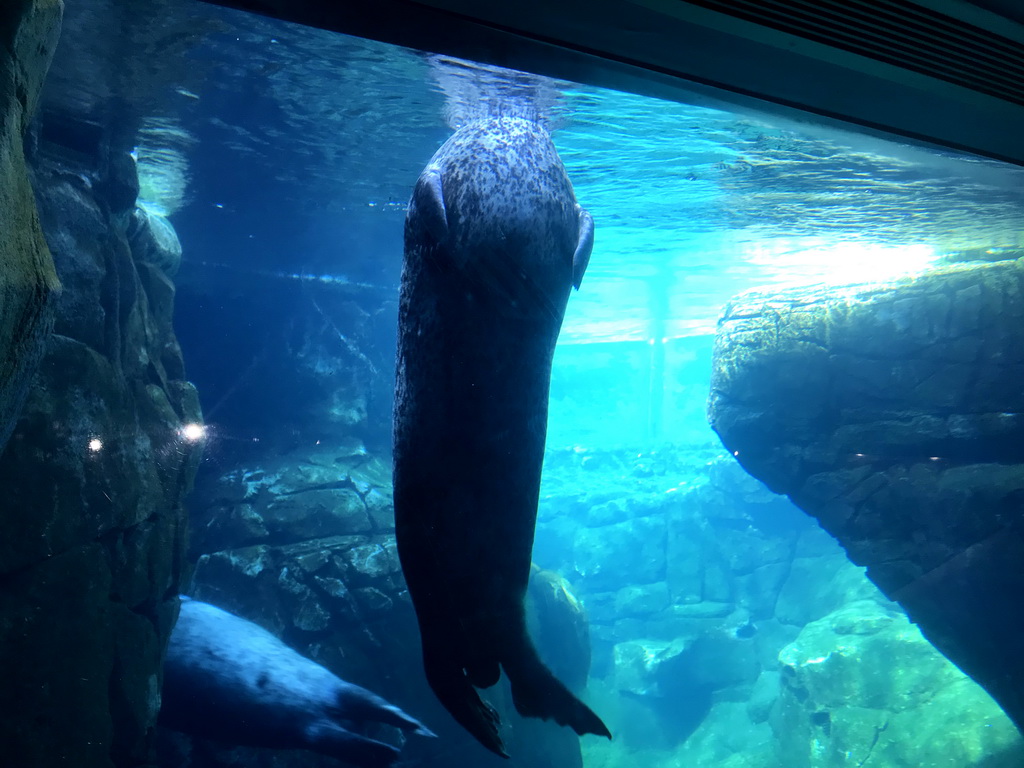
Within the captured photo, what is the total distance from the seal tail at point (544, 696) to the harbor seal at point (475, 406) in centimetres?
1

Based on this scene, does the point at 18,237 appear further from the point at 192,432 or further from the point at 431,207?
the point at 192,432

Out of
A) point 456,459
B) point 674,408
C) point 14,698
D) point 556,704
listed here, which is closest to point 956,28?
point 456,459

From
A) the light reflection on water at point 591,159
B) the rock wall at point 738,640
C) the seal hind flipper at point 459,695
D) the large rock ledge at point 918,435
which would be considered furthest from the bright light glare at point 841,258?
the seal hind flipper at point 459,695

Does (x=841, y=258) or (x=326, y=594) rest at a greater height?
(x=841, y=258)

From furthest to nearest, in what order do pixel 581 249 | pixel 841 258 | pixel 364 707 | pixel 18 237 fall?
pixel 841 258
pixel 364 707
pixel 581 249
pixel 18 237

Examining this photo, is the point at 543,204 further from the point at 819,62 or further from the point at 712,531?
the point at 712,531

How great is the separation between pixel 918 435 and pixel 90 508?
12.9 metres

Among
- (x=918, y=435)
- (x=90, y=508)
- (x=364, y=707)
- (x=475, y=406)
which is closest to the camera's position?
(x=475, y=406)

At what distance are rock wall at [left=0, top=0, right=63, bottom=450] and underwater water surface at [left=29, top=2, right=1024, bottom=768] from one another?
137 inches

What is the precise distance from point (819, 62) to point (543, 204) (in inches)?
52.2

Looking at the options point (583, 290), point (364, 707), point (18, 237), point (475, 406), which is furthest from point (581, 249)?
point (583, 290)

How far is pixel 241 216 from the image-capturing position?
45.2 feet

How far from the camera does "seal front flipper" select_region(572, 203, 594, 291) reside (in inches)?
119

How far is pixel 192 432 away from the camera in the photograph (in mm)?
7660
